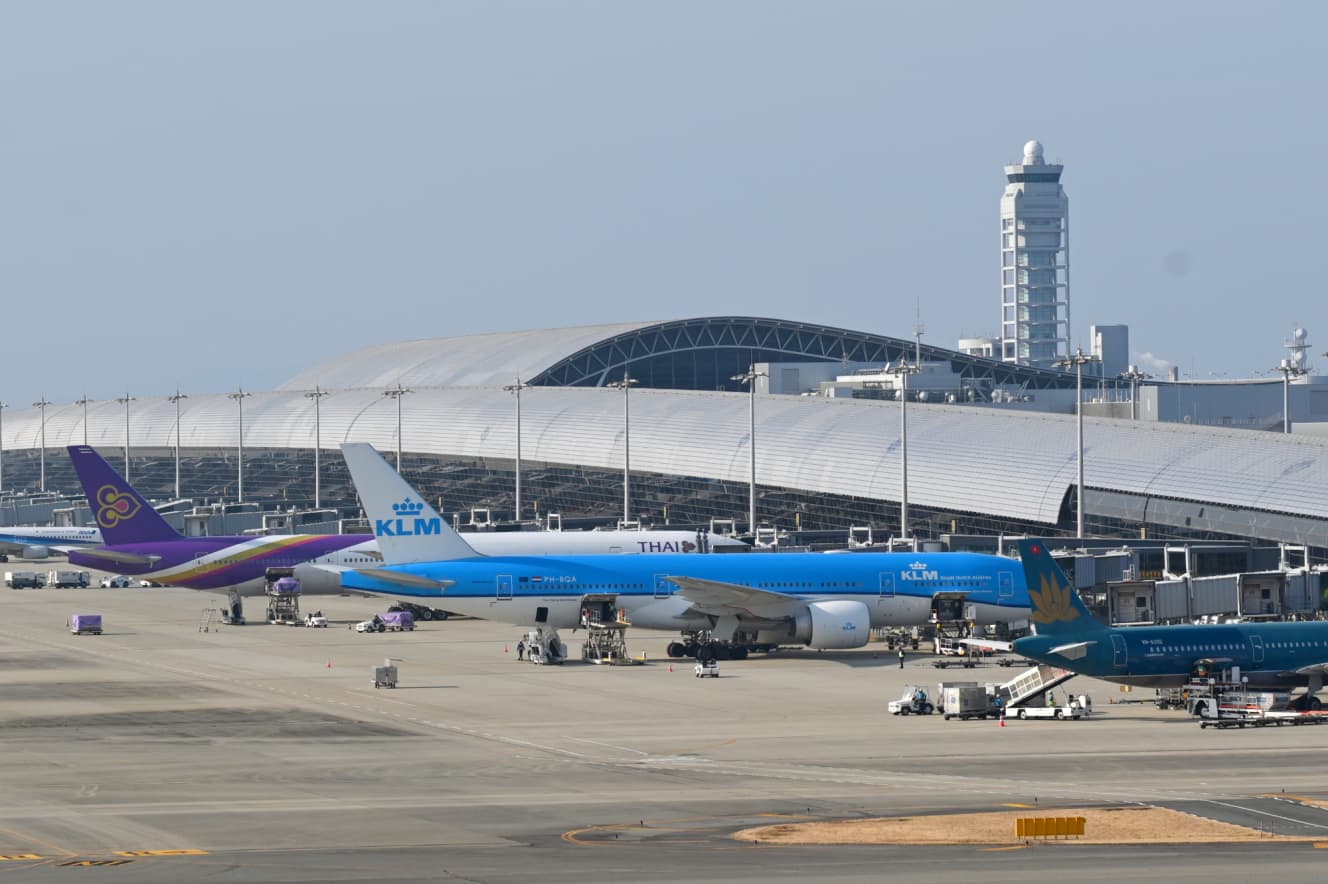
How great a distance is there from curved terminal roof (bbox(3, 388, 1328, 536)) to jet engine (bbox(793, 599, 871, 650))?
28710mm

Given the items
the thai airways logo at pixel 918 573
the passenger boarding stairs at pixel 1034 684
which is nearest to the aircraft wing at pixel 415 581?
the thai airways logo at pixel 918 573

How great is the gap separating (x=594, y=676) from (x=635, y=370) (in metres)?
116

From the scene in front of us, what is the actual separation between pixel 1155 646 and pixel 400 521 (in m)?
27.7

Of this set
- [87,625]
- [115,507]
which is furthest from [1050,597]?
[115,507]

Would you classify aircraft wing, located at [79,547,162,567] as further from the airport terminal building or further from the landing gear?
the airport terminal building

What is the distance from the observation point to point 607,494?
13788 centimetres

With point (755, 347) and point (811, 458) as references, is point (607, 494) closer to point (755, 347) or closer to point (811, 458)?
point (811, 458)

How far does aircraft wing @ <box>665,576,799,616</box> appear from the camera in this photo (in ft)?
222

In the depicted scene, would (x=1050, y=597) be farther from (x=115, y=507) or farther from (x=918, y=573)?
(x=115, y=507)

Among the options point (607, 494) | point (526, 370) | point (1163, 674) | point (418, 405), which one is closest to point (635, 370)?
point (526, 370)

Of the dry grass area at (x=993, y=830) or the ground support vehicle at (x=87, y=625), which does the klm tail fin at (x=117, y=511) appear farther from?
the dry grass area at (x=993, y=830)

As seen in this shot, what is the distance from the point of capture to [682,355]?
594 feet

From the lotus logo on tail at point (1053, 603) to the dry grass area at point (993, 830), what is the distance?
56.1 ft

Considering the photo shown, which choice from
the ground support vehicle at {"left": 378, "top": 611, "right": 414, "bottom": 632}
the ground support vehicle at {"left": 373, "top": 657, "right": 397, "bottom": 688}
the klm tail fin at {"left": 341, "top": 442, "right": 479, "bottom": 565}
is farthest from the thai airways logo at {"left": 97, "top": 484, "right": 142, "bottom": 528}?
the ground support vehicle at {"left": 373, "top": 657, "right": 397, "bottom": 688}
